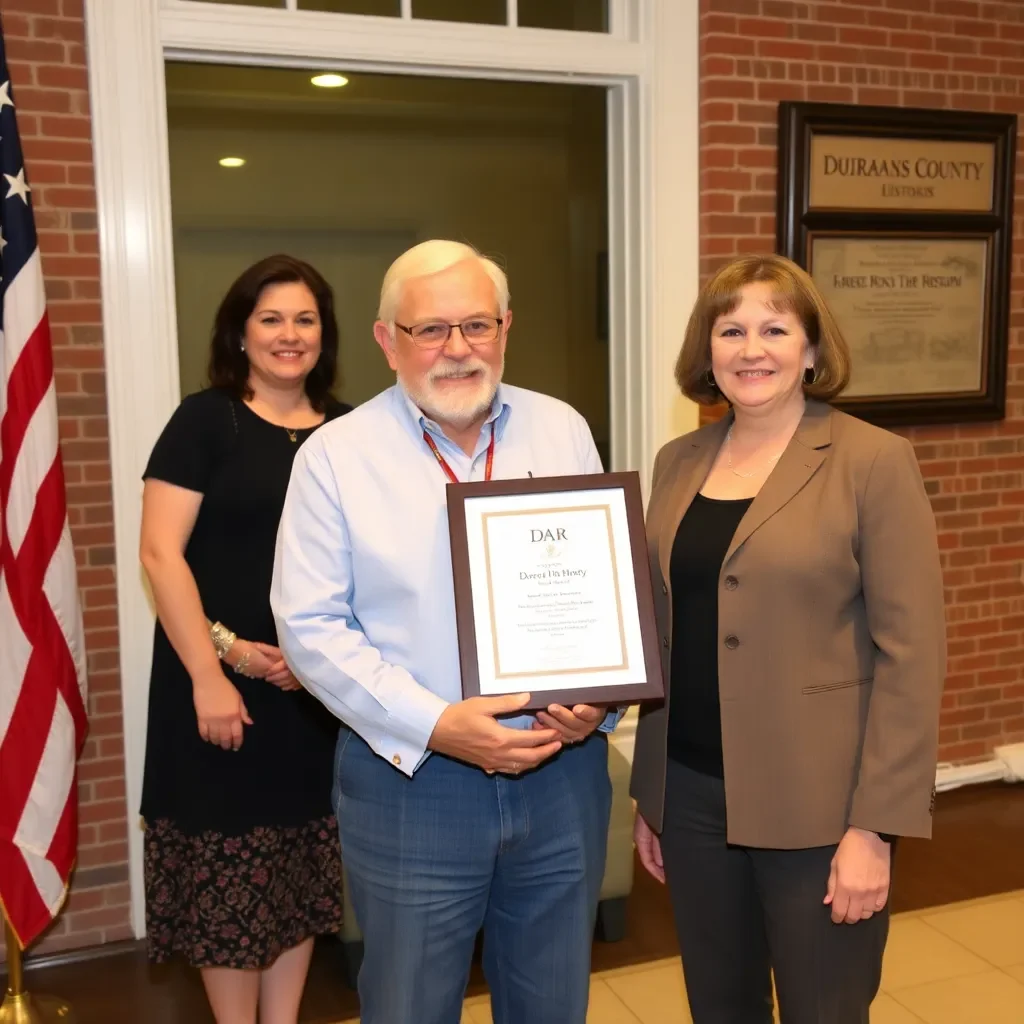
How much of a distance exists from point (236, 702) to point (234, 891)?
39 centimetres

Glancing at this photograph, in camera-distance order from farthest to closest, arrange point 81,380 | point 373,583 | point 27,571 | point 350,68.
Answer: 1. point 350,68
2. point 81,380
3. point 27,571
4. point 373,583

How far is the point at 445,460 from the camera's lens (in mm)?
1696

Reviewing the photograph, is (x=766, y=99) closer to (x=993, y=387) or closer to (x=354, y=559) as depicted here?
(x=993, y=387)

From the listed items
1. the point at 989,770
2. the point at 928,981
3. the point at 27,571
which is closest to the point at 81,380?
the point at 27,571

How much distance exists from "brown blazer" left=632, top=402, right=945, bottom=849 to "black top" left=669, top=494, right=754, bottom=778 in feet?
0.12

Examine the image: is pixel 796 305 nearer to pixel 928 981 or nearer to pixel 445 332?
pixel 445 332

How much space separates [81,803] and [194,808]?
3.29 ft

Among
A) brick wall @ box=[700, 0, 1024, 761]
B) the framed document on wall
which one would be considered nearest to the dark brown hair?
brick wall @ box=[700, 0, 1024, 761]

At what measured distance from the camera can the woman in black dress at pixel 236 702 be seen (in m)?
2.25

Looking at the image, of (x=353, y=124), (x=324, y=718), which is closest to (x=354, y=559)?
(x=324, y=718)

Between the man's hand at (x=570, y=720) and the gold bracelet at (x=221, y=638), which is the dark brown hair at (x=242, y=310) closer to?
the gold bracelet at (x=221, y=638)

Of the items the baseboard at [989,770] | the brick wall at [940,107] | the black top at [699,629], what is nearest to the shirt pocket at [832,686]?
the black top at [699,629]

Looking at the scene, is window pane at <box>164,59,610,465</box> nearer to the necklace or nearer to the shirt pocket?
the necklace

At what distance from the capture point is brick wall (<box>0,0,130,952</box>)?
2.84 m
